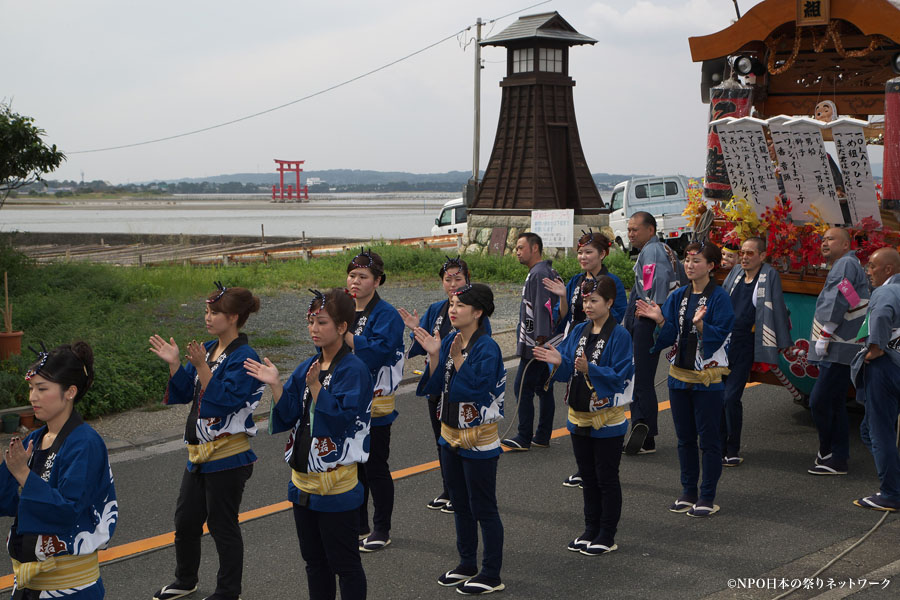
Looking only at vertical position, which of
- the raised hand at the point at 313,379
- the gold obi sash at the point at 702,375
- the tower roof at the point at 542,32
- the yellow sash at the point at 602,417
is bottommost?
the yellow sash at the point at 602,417

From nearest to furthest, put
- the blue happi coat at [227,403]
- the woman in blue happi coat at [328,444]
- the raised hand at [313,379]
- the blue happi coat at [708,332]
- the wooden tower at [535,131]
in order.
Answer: the raised hand at [313,379] < the woman in blue happi coat at [328,444] < the blue happi coat at [227,403] < the blue happi coat at [708,332] < the wooden tower at [535,131]

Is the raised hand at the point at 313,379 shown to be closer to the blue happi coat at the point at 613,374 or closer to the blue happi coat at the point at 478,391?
the blue happi coat at the point at 478,391

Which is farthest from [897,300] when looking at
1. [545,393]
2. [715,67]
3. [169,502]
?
[169,502]

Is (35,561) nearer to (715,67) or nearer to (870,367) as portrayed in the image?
(870,367)

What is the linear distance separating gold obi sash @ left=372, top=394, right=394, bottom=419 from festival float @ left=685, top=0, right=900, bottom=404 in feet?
12.6

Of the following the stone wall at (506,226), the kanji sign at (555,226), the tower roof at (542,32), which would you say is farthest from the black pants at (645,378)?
the tower roof at (542,32)

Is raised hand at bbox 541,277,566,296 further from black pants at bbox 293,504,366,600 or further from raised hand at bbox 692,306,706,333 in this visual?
black pants at bbox 293,504,366,600

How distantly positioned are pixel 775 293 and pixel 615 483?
275cm

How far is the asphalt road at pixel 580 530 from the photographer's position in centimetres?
500

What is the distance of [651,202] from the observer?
2531 cm

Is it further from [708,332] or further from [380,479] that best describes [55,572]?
[708,332]

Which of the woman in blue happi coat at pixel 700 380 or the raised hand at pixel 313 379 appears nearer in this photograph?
the raised hand at pixel 313 379

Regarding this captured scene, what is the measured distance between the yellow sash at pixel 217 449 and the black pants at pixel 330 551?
25.2 inches

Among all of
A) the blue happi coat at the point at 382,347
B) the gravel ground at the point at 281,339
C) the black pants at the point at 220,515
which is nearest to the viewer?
the black pants at the point at 220,515
